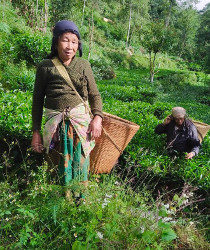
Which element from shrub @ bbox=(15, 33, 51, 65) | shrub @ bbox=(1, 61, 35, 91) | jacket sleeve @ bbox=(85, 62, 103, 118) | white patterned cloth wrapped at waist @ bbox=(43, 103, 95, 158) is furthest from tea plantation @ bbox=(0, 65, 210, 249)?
shrub @ bbox=(15, 33, 51, 65)

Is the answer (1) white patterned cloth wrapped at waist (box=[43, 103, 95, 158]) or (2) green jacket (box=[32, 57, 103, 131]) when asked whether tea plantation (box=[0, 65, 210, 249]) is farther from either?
(2) green jacket (box=[32, 57, 103, 131])

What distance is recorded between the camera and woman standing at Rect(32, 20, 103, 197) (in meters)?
2.36

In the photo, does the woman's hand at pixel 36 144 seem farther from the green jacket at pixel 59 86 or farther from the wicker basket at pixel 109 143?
the wicker basket at pixel 109 143

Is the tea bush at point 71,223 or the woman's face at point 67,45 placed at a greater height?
the woman's face at point 67,45

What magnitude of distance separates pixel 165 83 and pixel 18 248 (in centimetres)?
2472

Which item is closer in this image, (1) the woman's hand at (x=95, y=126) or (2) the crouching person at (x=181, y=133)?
(1) the woman's hand at (x=95, y=126)

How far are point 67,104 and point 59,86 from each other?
179 mm

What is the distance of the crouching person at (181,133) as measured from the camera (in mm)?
4027

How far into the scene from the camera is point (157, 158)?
4.18 meters

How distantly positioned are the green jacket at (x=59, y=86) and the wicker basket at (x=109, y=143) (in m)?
0.44

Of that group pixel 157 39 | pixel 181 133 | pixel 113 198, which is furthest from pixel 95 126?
pixel 157 39

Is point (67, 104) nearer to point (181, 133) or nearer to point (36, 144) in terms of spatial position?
point (36, 144)

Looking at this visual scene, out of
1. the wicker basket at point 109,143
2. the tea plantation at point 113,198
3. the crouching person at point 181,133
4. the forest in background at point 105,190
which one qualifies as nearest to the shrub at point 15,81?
the forest in background at point 105,190

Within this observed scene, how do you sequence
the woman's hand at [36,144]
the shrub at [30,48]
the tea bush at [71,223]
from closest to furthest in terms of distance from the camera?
the tea bush at [71,223]
the woman's hand at [36,144]
the shrub at [30,48]
